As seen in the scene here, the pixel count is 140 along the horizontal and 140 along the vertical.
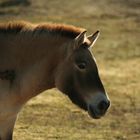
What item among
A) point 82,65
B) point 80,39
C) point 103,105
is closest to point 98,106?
point 103,105

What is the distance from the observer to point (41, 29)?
7.34 m

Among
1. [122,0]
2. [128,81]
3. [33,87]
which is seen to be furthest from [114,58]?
[122,0]

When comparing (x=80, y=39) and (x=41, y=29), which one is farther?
(x=41, y=29)

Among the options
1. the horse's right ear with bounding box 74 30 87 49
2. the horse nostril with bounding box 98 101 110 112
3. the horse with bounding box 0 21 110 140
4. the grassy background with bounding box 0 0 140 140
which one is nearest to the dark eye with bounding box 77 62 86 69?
the horse with bounding box 0 21 110 140

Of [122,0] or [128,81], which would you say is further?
[122,0]

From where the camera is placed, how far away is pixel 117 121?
1103 centimetres

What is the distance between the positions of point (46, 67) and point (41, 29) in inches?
19.6

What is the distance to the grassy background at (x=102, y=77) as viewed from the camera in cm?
1023

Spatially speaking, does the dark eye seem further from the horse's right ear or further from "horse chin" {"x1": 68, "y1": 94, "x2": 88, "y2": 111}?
"horse chin" {"x1": 68, "y1": 94, "x2": 88, "y2": 111}

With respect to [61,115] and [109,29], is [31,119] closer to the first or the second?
[61,115]

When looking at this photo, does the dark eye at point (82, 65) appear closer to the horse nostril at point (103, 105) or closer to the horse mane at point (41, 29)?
the horse mane at point (41, 29)

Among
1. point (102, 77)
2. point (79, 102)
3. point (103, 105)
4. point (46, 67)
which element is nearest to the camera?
point (103, 105)

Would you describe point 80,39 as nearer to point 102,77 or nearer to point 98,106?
point 98,106

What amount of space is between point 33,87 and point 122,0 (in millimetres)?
24064
